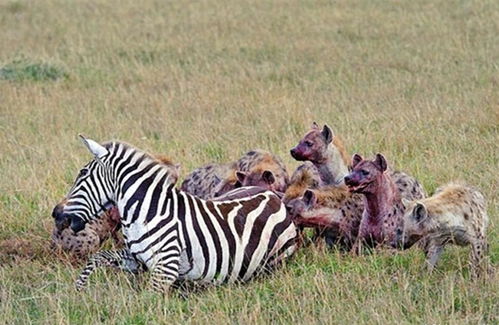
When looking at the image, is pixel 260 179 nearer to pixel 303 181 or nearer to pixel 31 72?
pixel 303 181

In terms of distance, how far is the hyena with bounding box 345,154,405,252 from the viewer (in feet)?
23.9

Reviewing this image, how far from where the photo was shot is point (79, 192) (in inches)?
278

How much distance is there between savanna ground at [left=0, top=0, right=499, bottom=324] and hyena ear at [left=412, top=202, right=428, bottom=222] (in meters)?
0.32

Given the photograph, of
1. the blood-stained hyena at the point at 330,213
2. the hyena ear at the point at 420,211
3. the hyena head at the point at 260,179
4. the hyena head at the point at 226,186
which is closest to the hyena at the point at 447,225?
the hyena ear at the point at 420,211

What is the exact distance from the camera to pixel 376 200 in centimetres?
738

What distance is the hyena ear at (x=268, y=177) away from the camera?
822cm

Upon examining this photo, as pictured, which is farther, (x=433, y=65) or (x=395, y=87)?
(x=433, y=65)

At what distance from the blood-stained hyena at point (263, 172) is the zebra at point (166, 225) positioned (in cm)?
97

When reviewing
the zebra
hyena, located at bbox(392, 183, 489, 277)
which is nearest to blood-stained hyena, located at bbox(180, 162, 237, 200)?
the zebra

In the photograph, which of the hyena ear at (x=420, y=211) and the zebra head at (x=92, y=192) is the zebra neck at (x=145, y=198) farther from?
the hyena ear at (x=420, y=211)

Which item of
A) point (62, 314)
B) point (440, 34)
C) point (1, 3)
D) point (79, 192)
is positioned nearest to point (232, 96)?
point (440, 34)

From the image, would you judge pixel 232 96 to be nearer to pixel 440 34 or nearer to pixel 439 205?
pixel 440 34

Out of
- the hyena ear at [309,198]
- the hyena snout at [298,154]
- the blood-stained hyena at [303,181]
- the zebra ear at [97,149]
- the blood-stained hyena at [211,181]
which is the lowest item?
the blood-stained hyena at [211,181]

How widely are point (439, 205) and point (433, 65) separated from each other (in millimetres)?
8345
